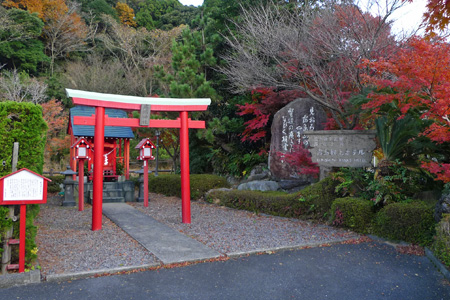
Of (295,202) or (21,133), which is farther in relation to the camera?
(295,202)

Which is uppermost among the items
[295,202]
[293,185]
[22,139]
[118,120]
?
[118,120]

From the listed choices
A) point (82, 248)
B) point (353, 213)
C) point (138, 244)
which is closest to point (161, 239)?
Result: point (138, 244)

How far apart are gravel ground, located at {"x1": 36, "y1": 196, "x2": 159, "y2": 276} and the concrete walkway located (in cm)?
16

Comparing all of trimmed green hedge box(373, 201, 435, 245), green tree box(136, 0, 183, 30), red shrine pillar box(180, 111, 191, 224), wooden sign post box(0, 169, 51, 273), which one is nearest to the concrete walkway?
red shrine pillar box(180, 111, 191, 224)

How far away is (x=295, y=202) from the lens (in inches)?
299

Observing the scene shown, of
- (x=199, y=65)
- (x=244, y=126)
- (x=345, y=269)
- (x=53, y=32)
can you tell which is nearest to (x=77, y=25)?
(x=53, y=32)

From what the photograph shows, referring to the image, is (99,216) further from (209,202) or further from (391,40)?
(391,40)

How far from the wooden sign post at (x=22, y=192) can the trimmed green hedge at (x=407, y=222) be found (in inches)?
213

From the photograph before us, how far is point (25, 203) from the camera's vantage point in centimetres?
393

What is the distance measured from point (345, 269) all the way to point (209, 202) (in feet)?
21.2

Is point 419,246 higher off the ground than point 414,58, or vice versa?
point 414,58

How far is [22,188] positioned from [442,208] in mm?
5722

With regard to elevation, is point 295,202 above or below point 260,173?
below

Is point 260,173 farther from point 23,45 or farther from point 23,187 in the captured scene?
point 23,45
